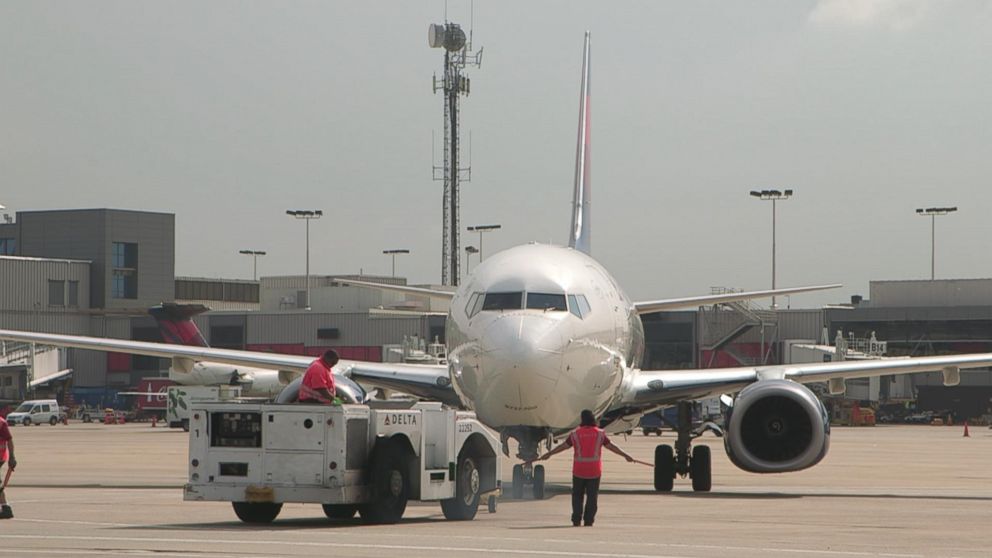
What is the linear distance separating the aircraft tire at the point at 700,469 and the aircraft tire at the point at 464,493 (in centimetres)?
892

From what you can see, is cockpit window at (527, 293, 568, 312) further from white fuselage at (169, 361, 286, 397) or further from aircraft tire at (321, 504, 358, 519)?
white fuselage at (169, 361, 286, 397)

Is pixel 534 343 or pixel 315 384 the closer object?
pixel 315 384

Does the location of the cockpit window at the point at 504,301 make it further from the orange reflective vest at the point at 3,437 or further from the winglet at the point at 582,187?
the winglet at the point at 582,187

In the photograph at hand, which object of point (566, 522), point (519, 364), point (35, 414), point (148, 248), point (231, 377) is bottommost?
point (35, 414)

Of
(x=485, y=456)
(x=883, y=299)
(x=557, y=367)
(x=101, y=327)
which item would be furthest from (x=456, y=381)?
(x=101, y=327)

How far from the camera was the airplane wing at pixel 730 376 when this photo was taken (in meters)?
28.2

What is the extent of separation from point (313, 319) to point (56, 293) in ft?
62.2

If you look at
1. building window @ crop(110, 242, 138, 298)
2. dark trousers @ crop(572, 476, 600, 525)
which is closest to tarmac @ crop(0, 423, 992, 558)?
dark trousers @ crop(572, 476, 600, 525)

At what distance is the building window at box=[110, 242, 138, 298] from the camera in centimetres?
11688

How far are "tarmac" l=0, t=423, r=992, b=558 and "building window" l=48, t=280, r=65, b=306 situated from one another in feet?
253

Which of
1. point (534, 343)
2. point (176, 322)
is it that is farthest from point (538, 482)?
point (176, 322)

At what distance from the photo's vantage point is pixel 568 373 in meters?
23.8

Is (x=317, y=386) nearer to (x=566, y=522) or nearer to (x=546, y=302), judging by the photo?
(x=566, y=522)

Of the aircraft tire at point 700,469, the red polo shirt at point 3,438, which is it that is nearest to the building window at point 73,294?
the aircraft tire at point 700,469
